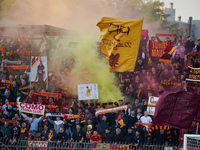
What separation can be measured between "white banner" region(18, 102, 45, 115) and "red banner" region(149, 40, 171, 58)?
14.4 feet

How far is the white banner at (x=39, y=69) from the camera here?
14406 mm

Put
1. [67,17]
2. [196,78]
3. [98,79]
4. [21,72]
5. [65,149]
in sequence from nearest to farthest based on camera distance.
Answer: [65,149] < [196,78] < [98,79] < [21,72] < [67,17]

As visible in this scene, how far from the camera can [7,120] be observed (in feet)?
43.1

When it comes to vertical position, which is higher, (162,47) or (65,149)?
(162,47)

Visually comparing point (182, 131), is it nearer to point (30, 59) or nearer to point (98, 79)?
point (98, 79)

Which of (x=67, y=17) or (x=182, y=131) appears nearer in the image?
(x=182, y=131)

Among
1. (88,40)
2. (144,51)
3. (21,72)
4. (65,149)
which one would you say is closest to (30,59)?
(21,72)

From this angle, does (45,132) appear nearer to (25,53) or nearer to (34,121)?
(34,121)

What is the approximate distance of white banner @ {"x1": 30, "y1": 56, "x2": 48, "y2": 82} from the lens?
1441 centimetres

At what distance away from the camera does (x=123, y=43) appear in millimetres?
11969


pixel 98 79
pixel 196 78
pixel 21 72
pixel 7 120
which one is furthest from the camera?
pixel 21 72

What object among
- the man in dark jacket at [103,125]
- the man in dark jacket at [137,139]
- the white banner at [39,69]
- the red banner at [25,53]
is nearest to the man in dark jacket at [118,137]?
the man in dark jacket at [137,139]

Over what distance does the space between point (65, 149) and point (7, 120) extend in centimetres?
374

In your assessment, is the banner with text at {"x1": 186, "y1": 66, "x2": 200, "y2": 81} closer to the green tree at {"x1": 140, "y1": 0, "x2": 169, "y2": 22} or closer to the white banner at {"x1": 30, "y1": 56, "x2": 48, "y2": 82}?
the white banner at {"x1": 30, "y1": 56, "x2": 48, "y2": 82}
